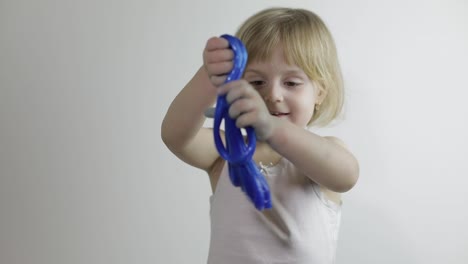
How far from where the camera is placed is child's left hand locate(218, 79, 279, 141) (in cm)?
47

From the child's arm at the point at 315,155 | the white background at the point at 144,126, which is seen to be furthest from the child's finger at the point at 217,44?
the white background at the point at 144,126

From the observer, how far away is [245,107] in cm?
47

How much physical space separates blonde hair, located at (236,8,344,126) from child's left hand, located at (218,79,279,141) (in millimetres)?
216

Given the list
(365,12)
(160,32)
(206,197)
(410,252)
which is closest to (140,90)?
(160,32)

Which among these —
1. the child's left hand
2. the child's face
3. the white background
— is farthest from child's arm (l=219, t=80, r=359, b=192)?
the white background

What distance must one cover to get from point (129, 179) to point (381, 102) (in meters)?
0.55

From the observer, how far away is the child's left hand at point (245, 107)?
471mm

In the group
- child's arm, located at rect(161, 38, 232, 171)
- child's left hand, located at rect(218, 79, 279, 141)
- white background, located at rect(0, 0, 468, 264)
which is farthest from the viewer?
white background, located at rect(0, 0, 468, 264)

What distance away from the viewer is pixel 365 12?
1093 millimetres

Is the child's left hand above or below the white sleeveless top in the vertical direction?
above

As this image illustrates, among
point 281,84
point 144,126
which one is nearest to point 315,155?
point 281,84

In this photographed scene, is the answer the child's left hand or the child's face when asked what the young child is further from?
the child's left hand

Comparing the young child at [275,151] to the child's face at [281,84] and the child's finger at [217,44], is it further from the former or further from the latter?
the child's finger at [217,44]

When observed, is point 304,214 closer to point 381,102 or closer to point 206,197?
point 206,197
